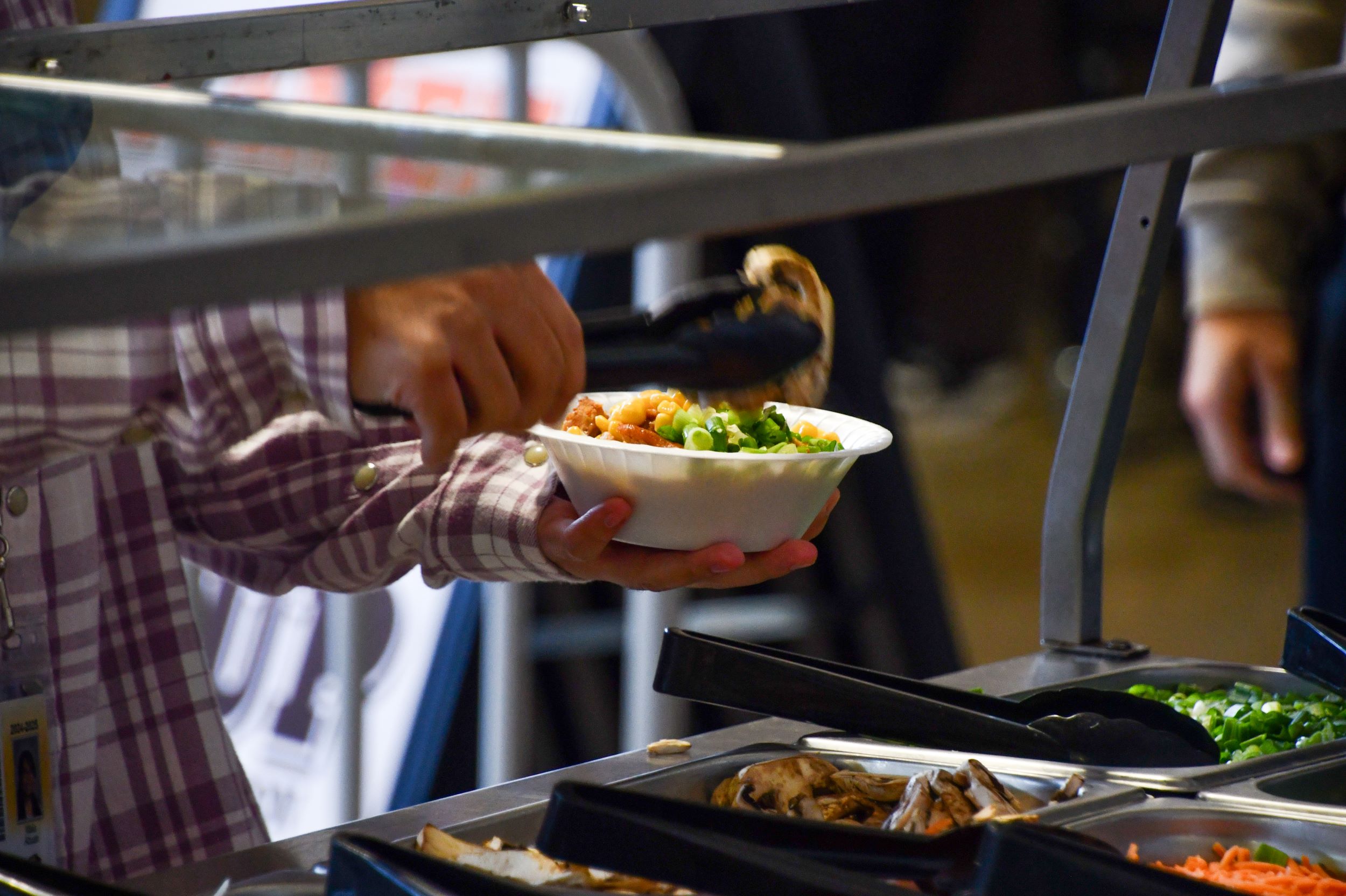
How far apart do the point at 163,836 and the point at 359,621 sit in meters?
0.79

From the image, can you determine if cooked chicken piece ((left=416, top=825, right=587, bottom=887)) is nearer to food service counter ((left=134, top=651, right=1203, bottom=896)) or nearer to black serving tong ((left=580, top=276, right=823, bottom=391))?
food service counter ((left=134, top=651, right=1203, bottom=896))

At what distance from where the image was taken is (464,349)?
0.80 metres

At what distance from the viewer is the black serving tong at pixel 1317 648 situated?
4.04 feet

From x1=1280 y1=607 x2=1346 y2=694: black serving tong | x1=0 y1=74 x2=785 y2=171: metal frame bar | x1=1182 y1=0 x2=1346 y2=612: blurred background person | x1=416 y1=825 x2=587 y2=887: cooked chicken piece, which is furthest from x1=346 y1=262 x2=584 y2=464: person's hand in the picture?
x1=1182 y1=0 x2=1346 y2=612: blurred background person

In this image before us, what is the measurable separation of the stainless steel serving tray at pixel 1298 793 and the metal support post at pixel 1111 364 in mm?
320

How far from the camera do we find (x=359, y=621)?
2166 mm

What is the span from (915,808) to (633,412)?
37 centimetres

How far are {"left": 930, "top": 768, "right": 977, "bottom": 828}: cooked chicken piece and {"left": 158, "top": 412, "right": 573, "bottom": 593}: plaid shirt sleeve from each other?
42cm

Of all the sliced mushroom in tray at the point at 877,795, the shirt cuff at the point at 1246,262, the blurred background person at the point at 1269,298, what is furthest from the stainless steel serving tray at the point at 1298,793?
the shirt cuff at the point at 1246,262

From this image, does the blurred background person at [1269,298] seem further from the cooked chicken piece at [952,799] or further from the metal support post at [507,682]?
the cooked chicken piece at [952,799]

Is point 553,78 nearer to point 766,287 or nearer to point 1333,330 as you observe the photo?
point 1333,330

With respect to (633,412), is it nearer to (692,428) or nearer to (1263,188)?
(692,428)

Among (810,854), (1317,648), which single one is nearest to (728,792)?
(810,854)

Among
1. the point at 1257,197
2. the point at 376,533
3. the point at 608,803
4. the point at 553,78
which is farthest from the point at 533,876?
the point at 553,78
